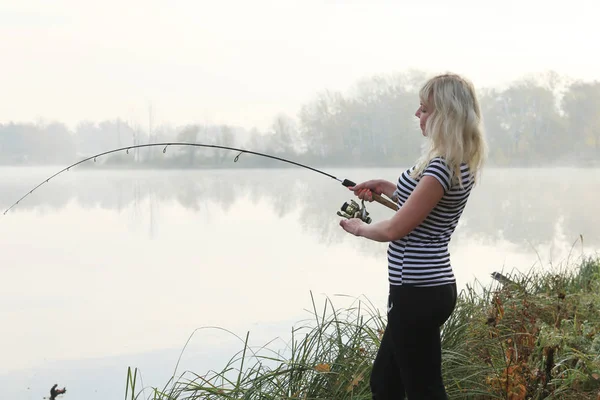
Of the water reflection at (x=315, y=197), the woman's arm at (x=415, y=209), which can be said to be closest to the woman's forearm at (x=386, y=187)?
the woman's arm at (x=415, y=209)

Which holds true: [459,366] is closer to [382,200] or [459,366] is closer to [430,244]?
[382,200]

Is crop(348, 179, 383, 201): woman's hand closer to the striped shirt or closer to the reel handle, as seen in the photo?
the reel handle

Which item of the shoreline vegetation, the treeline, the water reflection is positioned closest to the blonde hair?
the shoreline vegetation

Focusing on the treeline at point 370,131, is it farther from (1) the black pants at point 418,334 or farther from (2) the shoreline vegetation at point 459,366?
(1) the black pants at point 418,334

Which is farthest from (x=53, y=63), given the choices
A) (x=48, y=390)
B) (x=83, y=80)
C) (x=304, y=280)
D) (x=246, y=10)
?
(x=48, y=390)

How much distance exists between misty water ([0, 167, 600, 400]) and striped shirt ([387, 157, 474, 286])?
175 cm

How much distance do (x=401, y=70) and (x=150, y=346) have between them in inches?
558

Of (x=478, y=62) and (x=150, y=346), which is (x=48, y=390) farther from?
(x=478, y=62)

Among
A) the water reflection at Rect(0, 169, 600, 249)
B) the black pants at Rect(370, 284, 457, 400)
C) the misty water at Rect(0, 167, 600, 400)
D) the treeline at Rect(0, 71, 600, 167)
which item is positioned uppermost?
the treeline at Rect(0, 71, 600, 167)

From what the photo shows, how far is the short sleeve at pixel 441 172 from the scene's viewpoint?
5.94 ft

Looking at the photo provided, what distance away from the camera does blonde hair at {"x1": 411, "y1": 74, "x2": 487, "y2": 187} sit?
1.84m

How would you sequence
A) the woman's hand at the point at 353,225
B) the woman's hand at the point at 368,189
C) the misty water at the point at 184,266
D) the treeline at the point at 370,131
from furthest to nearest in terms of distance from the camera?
the treeline at the point at 370,131, the misty water at the point at 184,266, the woman's hand at the point at 368,189, the woman's hand at the point at 353,225

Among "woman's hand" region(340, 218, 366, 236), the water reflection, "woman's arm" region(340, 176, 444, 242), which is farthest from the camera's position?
the water reflection

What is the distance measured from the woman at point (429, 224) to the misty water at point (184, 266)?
5.56 ft
